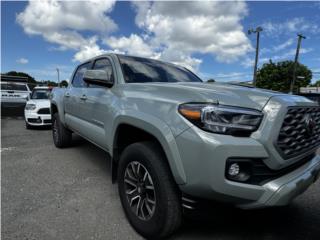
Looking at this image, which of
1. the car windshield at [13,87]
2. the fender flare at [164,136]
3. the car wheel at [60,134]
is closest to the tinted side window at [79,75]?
the car wheel at [60,134]

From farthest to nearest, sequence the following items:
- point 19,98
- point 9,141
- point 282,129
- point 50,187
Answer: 1. point 19,98
2. point 9,141
3. point 50,187
4. point 282,129

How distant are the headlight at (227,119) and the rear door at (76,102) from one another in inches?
99.4

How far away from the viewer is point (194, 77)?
14.1 ft

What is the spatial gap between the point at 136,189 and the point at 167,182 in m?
0.52

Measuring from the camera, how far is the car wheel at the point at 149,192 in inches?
84.8

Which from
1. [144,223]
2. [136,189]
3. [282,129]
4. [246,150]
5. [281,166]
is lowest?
[144,223]

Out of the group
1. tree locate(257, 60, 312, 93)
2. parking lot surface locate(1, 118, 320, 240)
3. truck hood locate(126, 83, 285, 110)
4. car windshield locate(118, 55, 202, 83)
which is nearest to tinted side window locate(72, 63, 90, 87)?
car windshield locate(118, 55, 202, 83)

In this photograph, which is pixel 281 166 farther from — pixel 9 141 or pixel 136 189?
pixel 9 141

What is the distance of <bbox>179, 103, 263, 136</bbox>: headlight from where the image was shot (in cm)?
190

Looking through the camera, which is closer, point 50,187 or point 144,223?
point 144,223

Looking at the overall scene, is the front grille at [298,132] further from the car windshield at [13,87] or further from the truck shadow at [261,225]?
the car windshield at [13,87]

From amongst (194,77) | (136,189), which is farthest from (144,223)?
(194,77)

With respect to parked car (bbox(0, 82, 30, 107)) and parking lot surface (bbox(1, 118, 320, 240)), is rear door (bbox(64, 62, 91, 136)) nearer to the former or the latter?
parking lot surface (bbox(1, 118, 320, 240))

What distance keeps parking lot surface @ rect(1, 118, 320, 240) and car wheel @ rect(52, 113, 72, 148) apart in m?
1.17
